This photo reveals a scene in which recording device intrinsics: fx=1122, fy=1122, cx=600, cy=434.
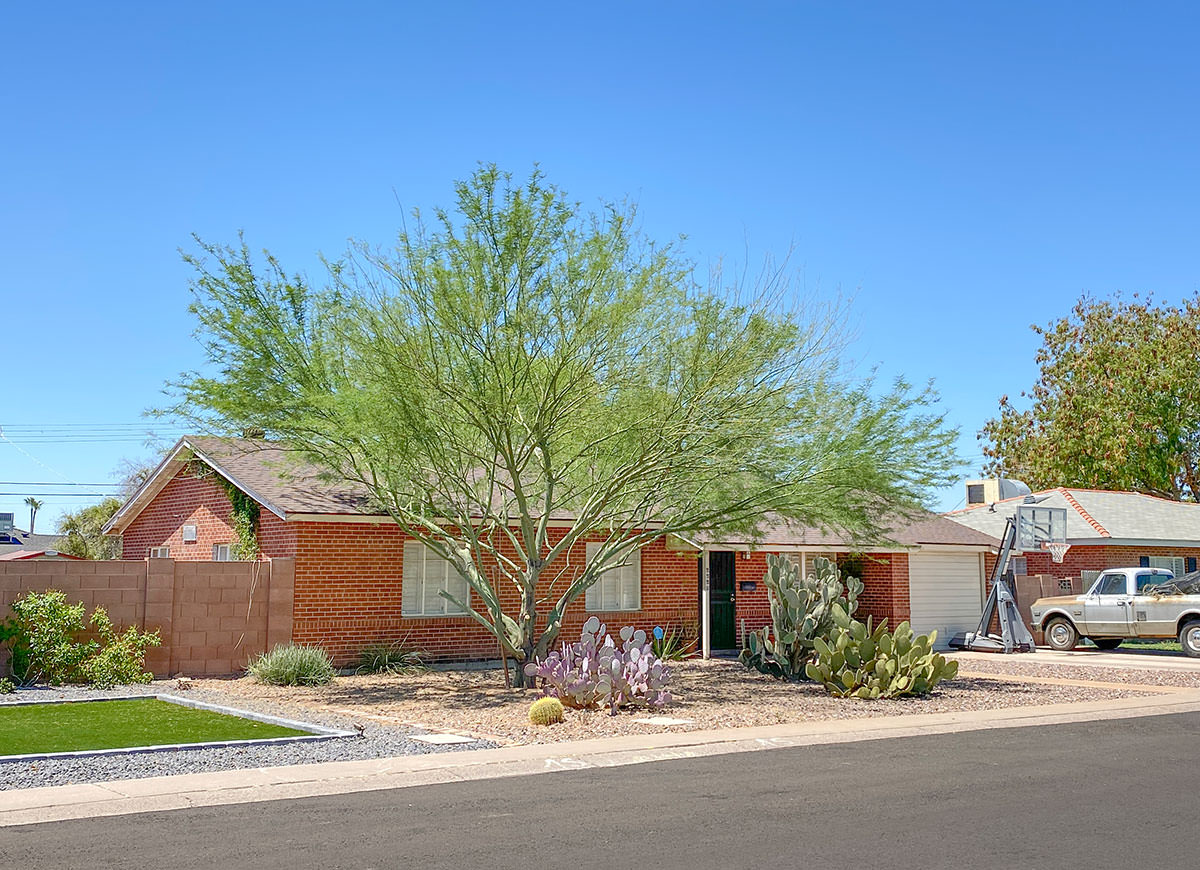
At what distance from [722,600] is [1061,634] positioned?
8.42 m

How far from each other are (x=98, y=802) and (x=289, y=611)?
10.0 metres

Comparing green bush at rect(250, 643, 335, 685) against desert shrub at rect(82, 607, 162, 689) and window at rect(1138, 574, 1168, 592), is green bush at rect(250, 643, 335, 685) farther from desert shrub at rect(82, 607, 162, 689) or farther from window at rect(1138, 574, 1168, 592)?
window at rect(1138, 574, 1168, 592)

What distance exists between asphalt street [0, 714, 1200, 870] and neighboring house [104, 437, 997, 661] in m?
8.25

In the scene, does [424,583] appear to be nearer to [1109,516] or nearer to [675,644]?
[675,644]

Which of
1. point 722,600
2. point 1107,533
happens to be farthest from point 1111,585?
point 722,600

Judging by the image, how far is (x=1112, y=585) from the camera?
A: 82.7 feet

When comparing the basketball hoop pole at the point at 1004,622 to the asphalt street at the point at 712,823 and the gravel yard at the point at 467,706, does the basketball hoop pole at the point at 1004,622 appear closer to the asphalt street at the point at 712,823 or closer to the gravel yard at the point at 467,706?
the gravel yard at the point at 467,706

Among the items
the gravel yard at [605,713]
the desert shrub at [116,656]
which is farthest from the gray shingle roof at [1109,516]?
the desert shrub at [116,656]

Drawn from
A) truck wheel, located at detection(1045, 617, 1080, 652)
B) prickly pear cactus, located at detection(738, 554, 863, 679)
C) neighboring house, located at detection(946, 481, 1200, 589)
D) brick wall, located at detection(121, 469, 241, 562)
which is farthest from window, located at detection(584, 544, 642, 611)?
Answer: neighboring house, located at detection(946, 481, 1200, 589)

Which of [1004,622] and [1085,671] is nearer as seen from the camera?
[1085,671]

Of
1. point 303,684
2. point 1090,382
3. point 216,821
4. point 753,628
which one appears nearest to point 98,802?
point 216,821

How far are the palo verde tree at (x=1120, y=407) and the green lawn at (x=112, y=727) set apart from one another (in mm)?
40754

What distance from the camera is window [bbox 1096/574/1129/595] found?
81.8ft

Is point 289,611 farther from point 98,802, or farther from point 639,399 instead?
point 98,802
